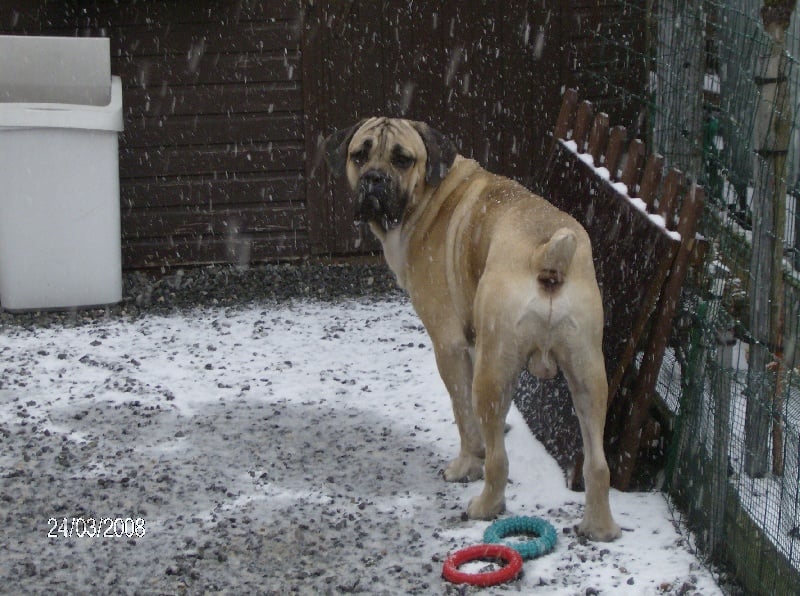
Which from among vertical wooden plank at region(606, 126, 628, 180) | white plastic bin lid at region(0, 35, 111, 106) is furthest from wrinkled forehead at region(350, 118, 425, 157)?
white plastic bin lid at region(0, 35, 111, 106)

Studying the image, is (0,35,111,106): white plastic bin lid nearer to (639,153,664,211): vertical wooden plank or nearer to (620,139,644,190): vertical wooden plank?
(620,139,644,190): vertical wooden plank

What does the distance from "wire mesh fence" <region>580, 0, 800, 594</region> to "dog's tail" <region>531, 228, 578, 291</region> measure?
61 cm

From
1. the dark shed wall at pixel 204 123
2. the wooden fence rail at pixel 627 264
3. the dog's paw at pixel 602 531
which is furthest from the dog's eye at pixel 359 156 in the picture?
the dark shed wall at pixel 204 123

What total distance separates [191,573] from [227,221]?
505cm

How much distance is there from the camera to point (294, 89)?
8.25 meters

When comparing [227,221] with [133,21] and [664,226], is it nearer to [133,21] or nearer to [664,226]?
[133,21]

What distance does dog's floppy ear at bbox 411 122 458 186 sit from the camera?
4430 mm

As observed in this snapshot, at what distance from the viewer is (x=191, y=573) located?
3.62 m

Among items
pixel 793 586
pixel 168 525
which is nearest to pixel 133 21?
pixel 168 525

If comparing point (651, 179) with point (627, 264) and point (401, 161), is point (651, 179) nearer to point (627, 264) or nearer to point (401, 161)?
point (627, 264)

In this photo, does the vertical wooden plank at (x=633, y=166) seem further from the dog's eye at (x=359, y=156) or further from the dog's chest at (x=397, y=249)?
the dog's eye at (x=359, y=156)

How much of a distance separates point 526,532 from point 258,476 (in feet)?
4.09

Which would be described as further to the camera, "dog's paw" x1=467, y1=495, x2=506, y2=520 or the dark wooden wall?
the dark wooden wall

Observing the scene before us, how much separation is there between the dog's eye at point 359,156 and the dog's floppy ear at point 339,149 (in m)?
0.11
